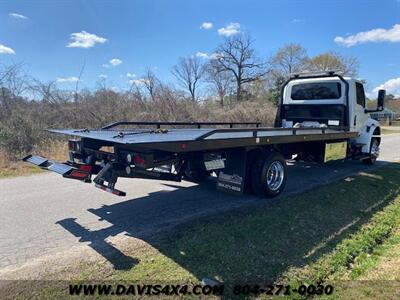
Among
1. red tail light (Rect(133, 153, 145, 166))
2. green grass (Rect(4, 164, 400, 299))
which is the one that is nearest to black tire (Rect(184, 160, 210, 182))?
green grass (Rect(4, 164, 400, 299))

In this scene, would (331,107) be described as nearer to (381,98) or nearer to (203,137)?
(381,98)

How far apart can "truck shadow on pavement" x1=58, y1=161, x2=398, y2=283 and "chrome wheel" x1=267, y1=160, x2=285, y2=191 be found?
264 mm

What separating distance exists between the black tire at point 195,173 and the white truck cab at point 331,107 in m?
3.94

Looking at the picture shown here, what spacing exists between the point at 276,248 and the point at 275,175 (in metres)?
2.36

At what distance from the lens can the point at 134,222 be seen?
185 inches

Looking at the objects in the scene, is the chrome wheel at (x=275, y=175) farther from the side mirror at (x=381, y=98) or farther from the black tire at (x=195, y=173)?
the side mirror at (x=381, y=98)

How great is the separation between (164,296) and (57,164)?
2.77 m

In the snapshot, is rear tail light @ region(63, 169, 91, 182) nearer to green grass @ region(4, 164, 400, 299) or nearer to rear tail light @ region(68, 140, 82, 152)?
rear tail light @ region(68, 140, 82, 152)

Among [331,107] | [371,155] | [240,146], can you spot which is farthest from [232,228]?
[371,155]

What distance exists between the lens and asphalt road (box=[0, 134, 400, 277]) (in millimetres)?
4013

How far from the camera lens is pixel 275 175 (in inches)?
242

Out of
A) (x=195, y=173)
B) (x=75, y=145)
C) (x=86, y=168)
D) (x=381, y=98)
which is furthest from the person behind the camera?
(x=381, y=98)

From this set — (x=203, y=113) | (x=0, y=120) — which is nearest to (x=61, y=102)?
(x=0, y=120)

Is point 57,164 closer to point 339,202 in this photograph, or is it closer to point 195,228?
point 195,228
